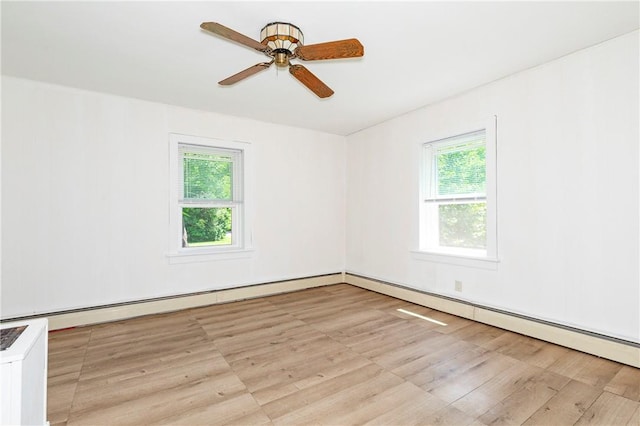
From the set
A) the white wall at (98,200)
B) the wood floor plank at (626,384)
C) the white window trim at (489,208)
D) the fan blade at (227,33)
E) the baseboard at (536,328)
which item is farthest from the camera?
the white window trim at (489,208)

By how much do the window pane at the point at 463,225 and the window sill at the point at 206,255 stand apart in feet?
8.77

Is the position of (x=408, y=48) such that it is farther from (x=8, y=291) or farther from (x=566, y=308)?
(x=8, y=291)

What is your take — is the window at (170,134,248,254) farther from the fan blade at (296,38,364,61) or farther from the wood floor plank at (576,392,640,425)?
the wood floor plank at (576,392,640,425)

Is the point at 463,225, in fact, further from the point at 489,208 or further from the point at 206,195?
the point at 206,195

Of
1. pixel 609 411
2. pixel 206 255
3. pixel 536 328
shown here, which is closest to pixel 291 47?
pixel 206 255

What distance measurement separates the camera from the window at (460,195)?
10.9 ft

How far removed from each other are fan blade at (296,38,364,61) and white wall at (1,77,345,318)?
250cm

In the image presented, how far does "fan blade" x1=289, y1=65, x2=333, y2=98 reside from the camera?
2320 millimetres

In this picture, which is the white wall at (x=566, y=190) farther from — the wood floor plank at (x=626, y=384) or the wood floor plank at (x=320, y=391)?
the wood floor plank at (x=320, y=391)

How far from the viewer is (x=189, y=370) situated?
7.86 ft

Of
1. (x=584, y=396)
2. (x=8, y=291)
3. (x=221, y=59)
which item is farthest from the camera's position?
(x=8, y=291)

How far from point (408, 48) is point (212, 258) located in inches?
132

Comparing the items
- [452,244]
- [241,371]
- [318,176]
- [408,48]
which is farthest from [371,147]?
[241,371]

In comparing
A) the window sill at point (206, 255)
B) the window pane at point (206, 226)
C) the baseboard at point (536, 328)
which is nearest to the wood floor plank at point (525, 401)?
the baseboard at point (536, 328)
